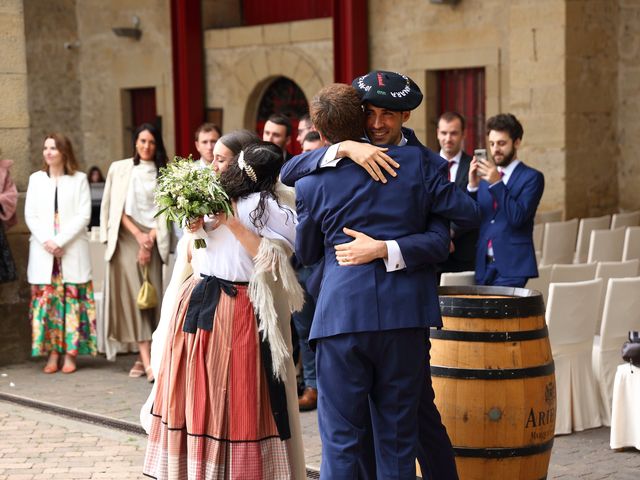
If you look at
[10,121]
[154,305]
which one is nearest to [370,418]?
[154,305]

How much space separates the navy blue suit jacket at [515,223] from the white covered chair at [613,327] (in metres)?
0.44

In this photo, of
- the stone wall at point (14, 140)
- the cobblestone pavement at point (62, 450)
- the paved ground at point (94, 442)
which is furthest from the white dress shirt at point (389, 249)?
the stone wall at point (14, 140)

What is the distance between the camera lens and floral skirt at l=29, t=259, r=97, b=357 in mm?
8211

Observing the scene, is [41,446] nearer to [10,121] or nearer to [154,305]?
[154,305]

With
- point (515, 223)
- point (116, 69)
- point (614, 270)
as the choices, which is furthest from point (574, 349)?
point (116, 69)

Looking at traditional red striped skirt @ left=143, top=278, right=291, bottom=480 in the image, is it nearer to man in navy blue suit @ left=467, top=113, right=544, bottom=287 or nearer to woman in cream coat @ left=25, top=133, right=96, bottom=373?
man in navy blue suit @ left=467, top=113, right=544, bottom=287

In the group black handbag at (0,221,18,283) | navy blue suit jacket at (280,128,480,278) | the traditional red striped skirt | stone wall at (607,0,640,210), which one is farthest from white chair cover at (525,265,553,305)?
stone wall at (607,0,640,210)

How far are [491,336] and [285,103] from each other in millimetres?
12324

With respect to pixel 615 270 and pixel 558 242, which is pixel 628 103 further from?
pixel 615 270

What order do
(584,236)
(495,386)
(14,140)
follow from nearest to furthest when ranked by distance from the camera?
(495,386) < (14,140) < (584,236)

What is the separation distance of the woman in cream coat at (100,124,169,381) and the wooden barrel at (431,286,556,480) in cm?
367

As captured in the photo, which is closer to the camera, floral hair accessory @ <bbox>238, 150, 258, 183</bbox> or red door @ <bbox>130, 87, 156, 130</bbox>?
floral hair accessory @ <bbox>238, 150, 258, 183</bbox>

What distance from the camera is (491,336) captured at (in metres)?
4.49

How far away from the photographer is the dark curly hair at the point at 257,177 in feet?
15.7
